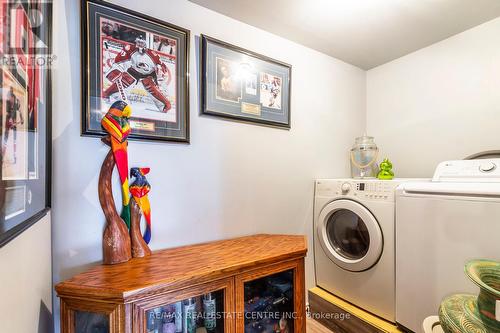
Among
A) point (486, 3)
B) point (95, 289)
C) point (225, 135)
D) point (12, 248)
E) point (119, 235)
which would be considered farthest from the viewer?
point (225, 135)

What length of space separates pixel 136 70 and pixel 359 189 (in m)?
1.52

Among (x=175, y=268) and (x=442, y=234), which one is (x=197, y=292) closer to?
(x=175, y=268)

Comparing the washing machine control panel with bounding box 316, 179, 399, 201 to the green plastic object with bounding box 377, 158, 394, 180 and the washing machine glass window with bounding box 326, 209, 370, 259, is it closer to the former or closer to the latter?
the washing machine glass window with bounding box 326, 209, 370, 259

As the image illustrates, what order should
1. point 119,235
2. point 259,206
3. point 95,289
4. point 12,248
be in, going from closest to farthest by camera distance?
point 12,248 < point 95,289 < point 119,235 < point 259,206

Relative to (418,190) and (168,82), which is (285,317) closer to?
(418,190)

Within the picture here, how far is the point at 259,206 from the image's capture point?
1525mm

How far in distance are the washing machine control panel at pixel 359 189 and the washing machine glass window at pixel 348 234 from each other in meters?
0.13

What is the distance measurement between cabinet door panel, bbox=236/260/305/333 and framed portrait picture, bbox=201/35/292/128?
3.11 ft

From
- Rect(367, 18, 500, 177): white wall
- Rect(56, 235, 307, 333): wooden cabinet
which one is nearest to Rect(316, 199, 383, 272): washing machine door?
Rect(56, 235, 307, 333): wooden cabinet

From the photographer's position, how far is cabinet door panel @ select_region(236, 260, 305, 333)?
1063 mm

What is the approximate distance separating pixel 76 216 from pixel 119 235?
0.22 m

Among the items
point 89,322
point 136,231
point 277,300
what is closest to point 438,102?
point 277,300

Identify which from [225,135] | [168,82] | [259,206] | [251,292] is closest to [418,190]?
[259,206]

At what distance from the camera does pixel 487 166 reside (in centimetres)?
125
